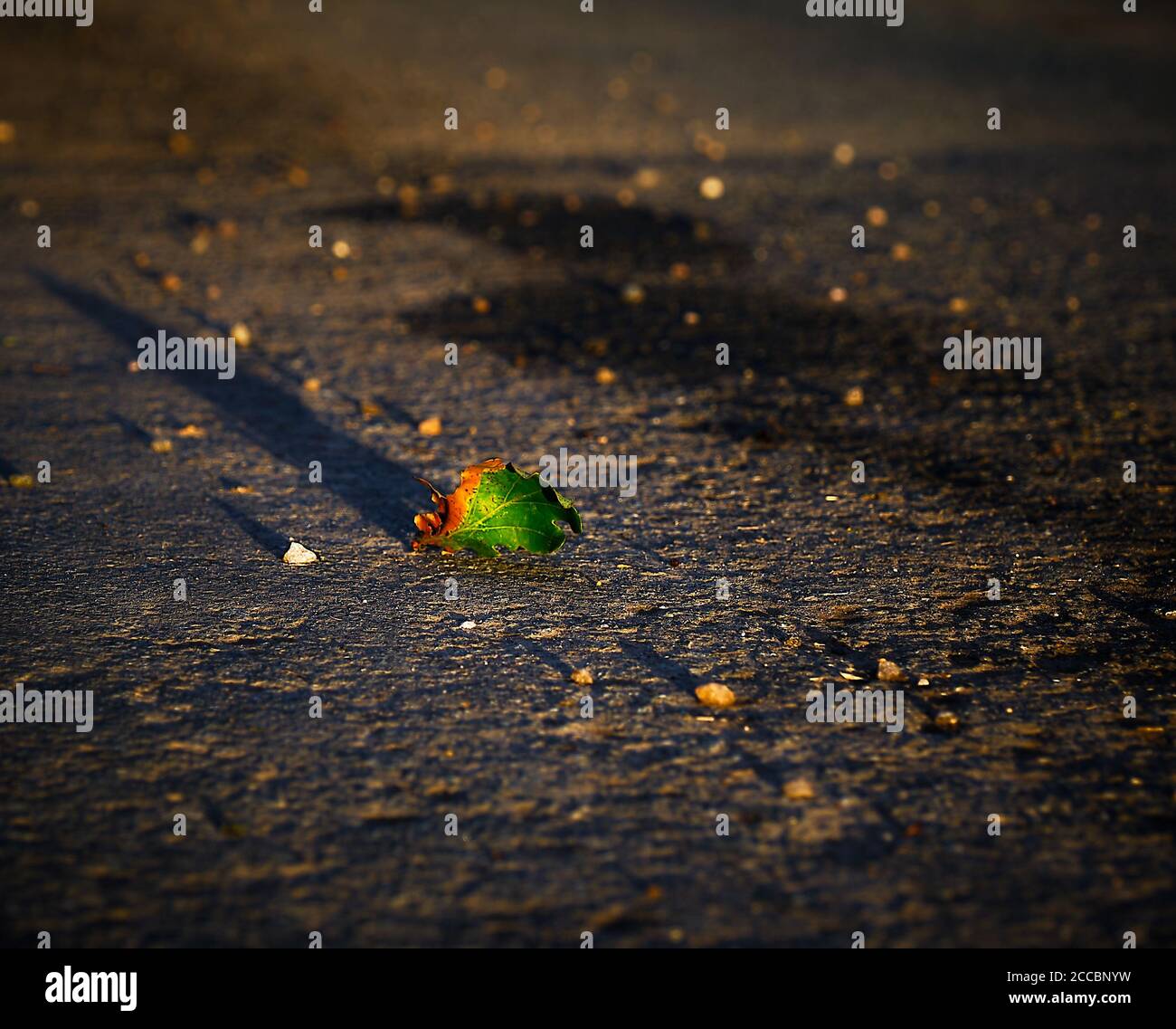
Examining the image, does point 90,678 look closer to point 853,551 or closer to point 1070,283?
point 853,551

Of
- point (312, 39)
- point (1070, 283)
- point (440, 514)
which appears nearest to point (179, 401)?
point (440, 514)

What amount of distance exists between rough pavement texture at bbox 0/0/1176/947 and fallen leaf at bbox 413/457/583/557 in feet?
0.33

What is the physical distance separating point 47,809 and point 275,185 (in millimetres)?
7508

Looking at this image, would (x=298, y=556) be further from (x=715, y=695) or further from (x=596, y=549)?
(x=715, y=695)

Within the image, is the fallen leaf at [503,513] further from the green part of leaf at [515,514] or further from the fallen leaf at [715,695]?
the fallen leaf at [715,695]

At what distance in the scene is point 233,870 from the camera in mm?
2719

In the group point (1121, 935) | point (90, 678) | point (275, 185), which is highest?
point (275, 185)

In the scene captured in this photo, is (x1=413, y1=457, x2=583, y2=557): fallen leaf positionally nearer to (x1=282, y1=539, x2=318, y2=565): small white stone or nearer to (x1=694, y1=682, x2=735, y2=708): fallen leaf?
(x1=282, y1=539, x2=318, y2=565): small white stone

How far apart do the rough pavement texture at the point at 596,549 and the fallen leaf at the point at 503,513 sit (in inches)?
4.0

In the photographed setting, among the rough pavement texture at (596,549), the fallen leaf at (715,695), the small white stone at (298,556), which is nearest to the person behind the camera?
the rough pavement texture at (596,549)

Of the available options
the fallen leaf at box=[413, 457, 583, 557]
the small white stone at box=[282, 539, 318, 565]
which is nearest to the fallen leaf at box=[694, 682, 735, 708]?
the fallen leaf at box=[413, 457, 583, 557]

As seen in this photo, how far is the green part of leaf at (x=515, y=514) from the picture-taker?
13.7 feet

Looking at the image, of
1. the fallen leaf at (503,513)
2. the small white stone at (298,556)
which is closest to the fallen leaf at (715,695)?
the fallen leaf at (503,513)

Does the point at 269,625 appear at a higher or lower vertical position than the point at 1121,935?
higher
